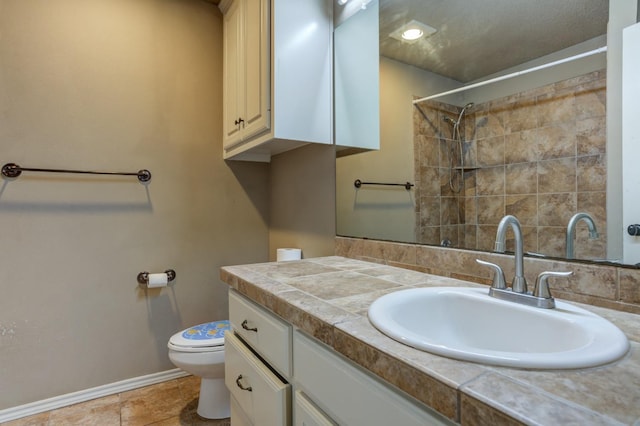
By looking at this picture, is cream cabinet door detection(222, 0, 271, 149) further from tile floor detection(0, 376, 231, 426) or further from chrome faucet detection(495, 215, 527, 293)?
tile floor detection(0, 376, 231, 426)

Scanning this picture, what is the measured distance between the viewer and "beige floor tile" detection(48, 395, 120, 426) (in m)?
1.62

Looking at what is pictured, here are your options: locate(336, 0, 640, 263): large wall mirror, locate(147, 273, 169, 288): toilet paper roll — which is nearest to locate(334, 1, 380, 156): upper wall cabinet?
locate(336, 0, 640, 263): large wall mirror

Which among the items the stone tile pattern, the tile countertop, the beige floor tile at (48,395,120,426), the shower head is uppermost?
the shower head

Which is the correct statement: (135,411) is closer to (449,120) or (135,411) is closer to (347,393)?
(347,393)

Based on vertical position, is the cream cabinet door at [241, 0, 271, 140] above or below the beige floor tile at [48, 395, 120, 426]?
above

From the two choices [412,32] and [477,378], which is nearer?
[477,378]

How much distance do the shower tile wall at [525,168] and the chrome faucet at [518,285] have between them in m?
0.20

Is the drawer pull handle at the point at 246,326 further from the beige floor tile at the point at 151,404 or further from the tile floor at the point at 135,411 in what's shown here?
the beige floor tile at the point at 151,404

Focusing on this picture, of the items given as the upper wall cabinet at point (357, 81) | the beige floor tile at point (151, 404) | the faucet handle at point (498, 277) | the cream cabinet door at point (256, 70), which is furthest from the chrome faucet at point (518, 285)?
the beige floor tile at point (151, 404)

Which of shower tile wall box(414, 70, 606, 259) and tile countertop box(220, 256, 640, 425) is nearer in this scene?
tile countertop box(220, 256, 640, 425)

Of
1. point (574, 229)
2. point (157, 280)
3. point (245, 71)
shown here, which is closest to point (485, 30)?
point (574, 229)

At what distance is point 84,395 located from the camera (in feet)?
5.89

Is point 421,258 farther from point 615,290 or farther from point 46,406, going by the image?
point 46,406

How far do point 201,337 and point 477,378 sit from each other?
1.53 metres
